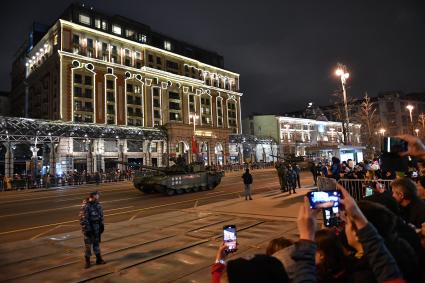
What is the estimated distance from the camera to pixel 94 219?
7367mm

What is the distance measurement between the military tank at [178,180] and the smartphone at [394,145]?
18432 mm

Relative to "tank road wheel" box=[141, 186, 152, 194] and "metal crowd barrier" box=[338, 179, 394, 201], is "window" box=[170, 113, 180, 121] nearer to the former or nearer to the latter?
"tank road wheel" box=[141, 186, 152, 194]

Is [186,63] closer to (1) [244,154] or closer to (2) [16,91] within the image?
(1) [244,154]

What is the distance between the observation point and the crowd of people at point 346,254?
200 centimetres

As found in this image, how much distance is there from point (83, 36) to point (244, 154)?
40626mm

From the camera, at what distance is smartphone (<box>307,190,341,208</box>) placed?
2.79 meters

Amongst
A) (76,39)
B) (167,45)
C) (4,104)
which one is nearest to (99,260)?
(76,39)

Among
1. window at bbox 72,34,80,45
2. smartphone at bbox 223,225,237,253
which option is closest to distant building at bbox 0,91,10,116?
window at bbox 72,34,80,45

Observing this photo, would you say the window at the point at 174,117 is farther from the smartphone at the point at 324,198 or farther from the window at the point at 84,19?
the smartphone at the point at 324,198

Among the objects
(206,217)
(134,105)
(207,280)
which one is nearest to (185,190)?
(206,217)

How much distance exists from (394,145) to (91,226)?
20.8ft

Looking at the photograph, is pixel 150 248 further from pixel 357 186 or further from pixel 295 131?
pixel 295 131

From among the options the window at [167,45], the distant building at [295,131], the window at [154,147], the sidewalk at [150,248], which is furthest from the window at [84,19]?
the sidewalk at [150,248]

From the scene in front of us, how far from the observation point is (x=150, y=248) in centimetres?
829
